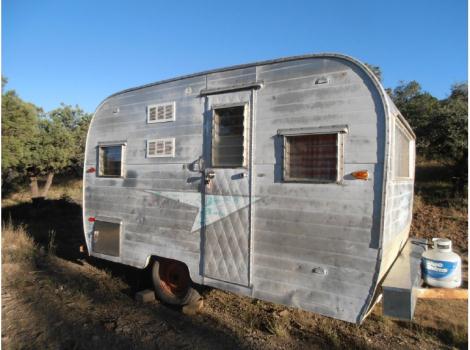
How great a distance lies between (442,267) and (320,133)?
222 cm

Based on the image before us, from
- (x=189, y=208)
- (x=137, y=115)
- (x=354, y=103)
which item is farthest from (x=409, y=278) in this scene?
(x=137, y=115)

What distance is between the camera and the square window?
141 inches

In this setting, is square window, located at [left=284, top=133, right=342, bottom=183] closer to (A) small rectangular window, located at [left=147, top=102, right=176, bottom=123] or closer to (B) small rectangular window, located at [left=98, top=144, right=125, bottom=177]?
(A) small rectangular window, located at [left=147, top=102, right=176, bottom=123]

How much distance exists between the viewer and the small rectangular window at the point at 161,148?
4.89 meters

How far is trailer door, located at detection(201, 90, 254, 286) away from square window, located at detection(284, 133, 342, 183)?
53cm

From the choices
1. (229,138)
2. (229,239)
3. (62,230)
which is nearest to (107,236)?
(229,239)

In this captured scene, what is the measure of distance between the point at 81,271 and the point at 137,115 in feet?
11.1

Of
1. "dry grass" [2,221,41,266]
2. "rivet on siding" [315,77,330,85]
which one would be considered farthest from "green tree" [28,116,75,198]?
"rivet on siding" [315,77,330,85]

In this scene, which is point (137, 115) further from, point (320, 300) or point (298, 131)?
point (320, 300)

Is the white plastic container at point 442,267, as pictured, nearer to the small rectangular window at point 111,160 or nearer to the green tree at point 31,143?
the small rectangular window at point 111,160

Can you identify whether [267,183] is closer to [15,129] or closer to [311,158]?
[311,158]

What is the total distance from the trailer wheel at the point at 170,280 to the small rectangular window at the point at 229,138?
6.02 ft

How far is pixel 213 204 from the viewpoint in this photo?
4.41 metres

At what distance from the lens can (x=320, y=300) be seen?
3629 millimetres
